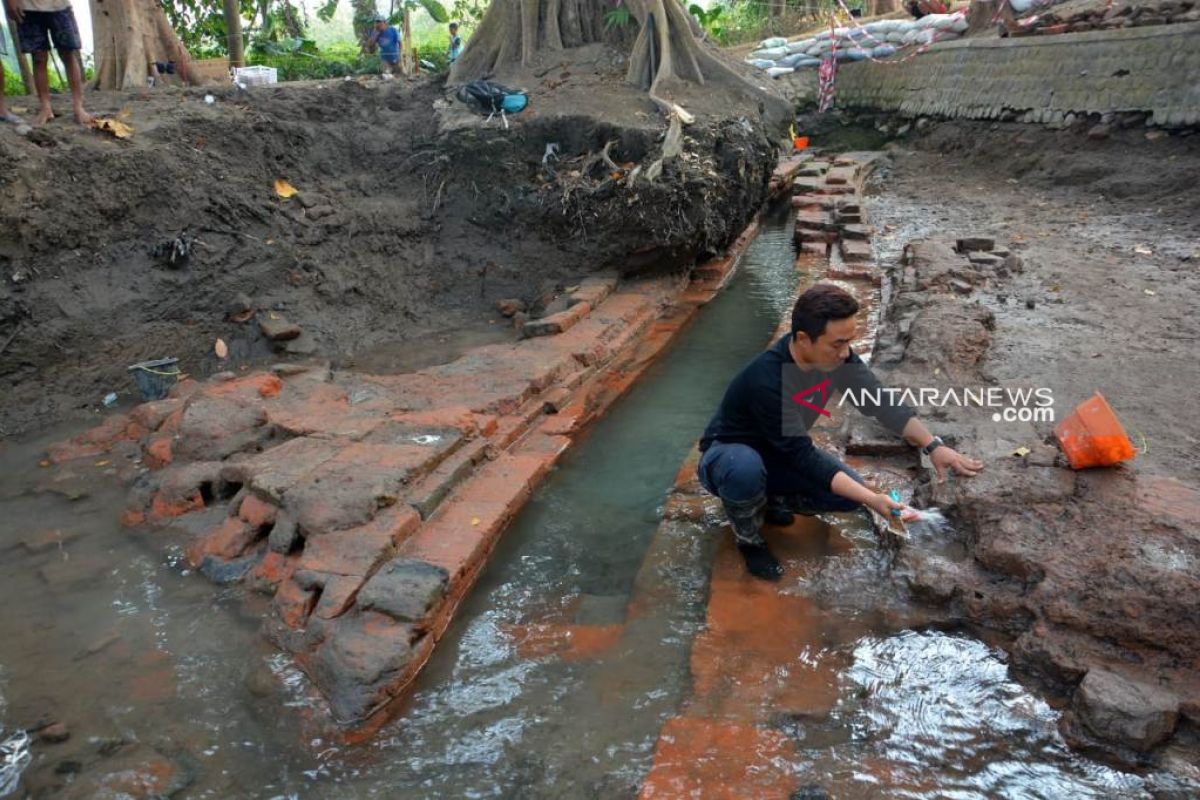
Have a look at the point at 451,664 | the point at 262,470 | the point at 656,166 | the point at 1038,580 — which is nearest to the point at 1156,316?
the point at 1038,580

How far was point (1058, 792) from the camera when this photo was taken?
7.45ft

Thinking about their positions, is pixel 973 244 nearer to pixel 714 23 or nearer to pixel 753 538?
pixel 753 538

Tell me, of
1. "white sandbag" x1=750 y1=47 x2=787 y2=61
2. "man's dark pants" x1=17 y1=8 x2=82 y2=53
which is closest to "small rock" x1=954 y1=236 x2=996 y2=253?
"man's dark pants" x1=17 y1=8 x2=82 y2=53

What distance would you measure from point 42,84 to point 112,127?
599 millimetres

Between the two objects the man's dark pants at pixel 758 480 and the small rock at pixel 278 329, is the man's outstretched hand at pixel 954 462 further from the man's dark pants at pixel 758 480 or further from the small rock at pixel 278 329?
the small rock at pixel 278 329

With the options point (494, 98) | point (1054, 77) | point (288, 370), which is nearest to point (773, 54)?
point (1054, 77)

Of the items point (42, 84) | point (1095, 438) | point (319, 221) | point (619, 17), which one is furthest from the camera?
point (619, 17)

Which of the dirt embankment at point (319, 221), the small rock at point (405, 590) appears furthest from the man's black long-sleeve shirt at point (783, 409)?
the dirt embankment at point (319, 221)

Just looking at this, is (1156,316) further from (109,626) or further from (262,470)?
(109,626)

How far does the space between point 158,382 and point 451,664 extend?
356cm

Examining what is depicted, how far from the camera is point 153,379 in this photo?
5.36 m

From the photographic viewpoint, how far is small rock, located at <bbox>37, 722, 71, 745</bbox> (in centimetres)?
266

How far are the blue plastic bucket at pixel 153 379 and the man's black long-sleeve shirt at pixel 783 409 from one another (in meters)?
3.96

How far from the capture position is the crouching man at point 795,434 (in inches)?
118
